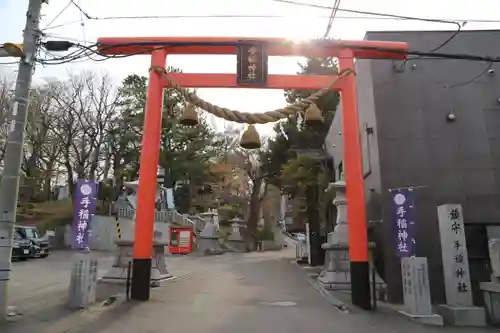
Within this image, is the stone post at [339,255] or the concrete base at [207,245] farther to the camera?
the concrete base at [207,245]

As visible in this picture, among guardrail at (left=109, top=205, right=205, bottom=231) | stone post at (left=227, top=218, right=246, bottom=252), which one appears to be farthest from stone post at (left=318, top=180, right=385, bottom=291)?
stone post at (left=227, top=218, right=246, bottom=252)

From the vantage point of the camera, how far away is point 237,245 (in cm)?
4197

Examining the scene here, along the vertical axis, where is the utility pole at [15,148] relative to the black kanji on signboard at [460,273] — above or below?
above

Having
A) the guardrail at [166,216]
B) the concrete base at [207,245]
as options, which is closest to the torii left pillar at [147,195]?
the guardrail at [166,216]

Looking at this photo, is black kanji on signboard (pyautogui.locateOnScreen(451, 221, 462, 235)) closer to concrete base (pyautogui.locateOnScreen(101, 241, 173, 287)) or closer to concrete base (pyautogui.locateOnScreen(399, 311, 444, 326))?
concrete base (pyautogui.locateOnScreen(399, 311, 444, 326))

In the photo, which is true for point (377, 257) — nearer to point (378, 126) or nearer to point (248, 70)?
point (378, 126)

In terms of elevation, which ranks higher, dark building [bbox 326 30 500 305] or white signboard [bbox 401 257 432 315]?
dark building [bbox 326 30 500 305]

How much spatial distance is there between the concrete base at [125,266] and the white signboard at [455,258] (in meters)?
8.56

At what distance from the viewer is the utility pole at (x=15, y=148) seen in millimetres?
7355

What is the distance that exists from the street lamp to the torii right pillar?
7.12 meters

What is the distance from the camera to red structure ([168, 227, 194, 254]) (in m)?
32.7

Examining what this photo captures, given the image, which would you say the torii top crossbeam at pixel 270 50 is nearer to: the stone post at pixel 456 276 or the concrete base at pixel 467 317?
the stone post at pixel 456 276

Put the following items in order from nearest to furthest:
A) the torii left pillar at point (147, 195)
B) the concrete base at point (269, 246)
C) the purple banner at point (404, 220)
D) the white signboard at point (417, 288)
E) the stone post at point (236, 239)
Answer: the white signboard at point (417, 288)
the torii left pillar at point (147, 195)
the purple banner at point (404, 220)
the stone post at point (236, 239)
the concrete base at point (269, 246)

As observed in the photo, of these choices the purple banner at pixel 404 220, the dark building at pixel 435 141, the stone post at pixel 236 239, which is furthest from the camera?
the stone post at pixel 236 239
